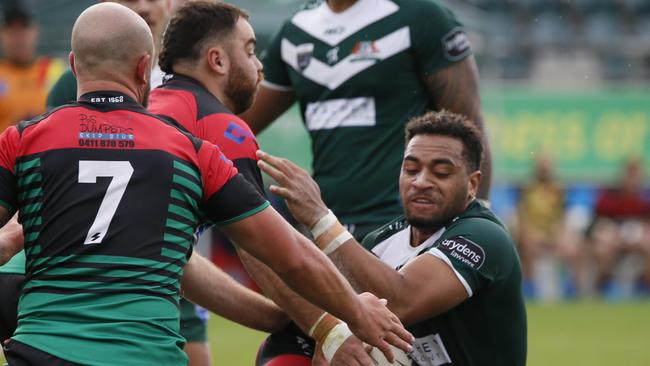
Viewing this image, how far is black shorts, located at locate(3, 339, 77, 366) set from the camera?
12.0 ft

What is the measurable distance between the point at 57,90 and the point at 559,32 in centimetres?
1664

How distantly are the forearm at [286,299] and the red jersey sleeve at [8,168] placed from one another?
1.11 metres

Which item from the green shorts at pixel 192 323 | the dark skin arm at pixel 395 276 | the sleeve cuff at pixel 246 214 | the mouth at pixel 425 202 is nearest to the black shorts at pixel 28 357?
the sleeve cuff at pixel 246 214

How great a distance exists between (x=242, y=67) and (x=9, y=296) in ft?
4.21

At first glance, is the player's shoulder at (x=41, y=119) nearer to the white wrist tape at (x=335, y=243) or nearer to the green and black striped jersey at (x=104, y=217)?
the green and black striped jersey at (x=104, y=217)

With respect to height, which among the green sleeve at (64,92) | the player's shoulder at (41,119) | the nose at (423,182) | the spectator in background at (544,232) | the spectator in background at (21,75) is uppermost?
the player's shoulder at (41,119)

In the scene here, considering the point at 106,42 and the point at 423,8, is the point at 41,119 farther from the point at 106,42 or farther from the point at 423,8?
the point at 423,8

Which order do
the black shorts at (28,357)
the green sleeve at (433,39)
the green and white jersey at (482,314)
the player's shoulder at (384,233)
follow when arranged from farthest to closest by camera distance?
the green sleeve at (433,39) < the player's shoulder at (384,233) < the green and white jersey at (482,314) < the black shorts at (28,357)

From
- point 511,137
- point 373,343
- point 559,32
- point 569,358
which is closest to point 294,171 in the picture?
point 373,343

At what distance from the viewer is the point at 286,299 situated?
4699 mm

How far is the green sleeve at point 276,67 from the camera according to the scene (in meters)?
6.29

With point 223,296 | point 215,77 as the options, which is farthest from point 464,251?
point 215,77

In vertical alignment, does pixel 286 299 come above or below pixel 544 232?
above

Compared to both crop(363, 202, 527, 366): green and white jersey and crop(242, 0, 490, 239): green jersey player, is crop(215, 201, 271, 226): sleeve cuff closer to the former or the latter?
crop(363, 202, 527, 366): green and white jersey
